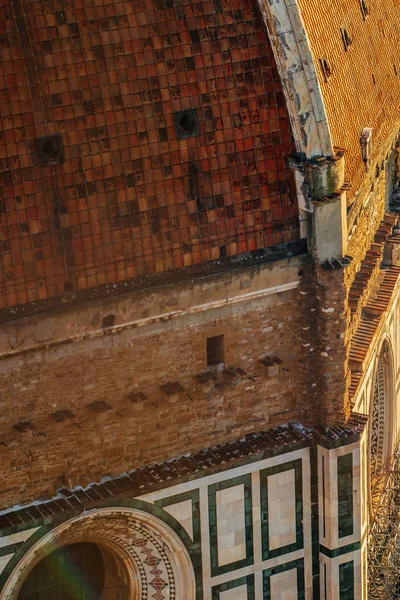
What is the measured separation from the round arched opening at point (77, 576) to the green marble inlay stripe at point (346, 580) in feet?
12.9

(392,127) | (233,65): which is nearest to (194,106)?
(233,65)

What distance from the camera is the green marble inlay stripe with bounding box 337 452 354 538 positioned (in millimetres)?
36844

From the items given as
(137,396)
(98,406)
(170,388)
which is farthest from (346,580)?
(98,406)

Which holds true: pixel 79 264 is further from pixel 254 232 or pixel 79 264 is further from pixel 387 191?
pixel 387 191

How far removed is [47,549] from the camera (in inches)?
1350

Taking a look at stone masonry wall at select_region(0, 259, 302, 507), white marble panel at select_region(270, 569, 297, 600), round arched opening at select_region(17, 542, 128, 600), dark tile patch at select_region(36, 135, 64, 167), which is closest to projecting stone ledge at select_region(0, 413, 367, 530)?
stone masonry wall at select_region(0, 259, 302, 507)

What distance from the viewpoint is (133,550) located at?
3609 cm

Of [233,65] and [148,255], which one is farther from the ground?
[233,65]

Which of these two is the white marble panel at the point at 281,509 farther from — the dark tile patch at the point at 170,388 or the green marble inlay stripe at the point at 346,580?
the dark tile patch at the point at 170,388

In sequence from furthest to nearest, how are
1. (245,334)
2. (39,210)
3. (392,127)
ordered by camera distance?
(392,127), (245,334), (39,210)

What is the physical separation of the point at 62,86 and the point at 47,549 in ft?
24.5

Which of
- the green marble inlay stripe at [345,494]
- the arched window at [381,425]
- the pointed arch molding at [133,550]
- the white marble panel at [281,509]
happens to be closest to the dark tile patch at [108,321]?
the pointed arch molding at [133,550]

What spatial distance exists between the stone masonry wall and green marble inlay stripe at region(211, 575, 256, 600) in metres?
2.66

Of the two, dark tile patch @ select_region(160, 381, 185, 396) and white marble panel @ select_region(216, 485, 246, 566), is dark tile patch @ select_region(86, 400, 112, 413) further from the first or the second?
white marble panel @ select_region(216, 485, 246, 566)
